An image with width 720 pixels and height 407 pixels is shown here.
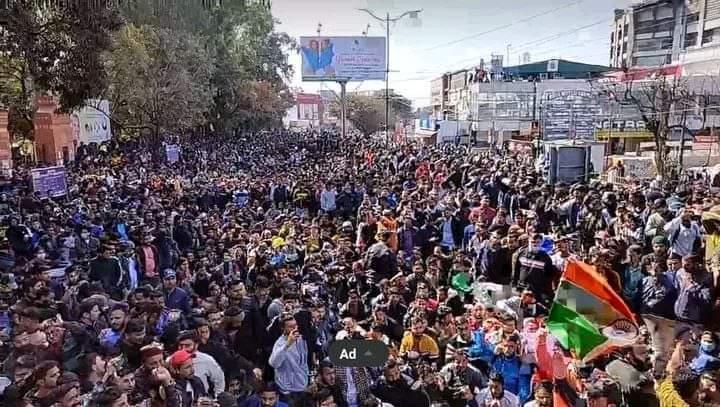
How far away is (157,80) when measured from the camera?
19.4 meters

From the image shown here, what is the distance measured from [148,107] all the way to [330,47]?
1095cm

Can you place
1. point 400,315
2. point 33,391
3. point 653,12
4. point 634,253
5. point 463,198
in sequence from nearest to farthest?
point 33,391 → point 400,315 → point 634,253 → point 463,198 → point 653,12

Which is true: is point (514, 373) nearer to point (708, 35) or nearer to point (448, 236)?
point (448, 236)

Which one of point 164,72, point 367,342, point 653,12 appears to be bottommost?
point 367,342

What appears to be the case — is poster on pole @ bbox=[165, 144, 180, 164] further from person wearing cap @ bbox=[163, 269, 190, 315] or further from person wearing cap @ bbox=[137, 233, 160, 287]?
person wearing cap @ bbox=[163, 269, 190, 315]

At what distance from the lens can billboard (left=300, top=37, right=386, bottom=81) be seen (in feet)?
94.4

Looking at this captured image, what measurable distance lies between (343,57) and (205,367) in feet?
85.5

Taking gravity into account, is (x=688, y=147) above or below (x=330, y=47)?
below

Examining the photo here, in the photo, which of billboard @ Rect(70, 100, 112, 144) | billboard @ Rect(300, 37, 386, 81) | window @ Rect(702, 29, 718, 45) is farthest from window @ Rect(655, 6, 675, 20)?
billboard @ Rect(70, 100, 112, 144)

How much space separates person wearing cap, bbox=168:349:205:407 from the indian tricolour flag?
82.3 inches

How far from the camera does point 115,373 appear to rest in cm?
362

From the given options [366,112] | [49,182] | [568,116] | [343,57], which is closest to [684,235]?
[49,182]

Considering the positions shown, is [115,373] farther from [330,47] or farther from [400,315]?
[330,47]

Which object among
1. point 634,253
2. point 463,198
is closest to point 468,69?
point 463,198
